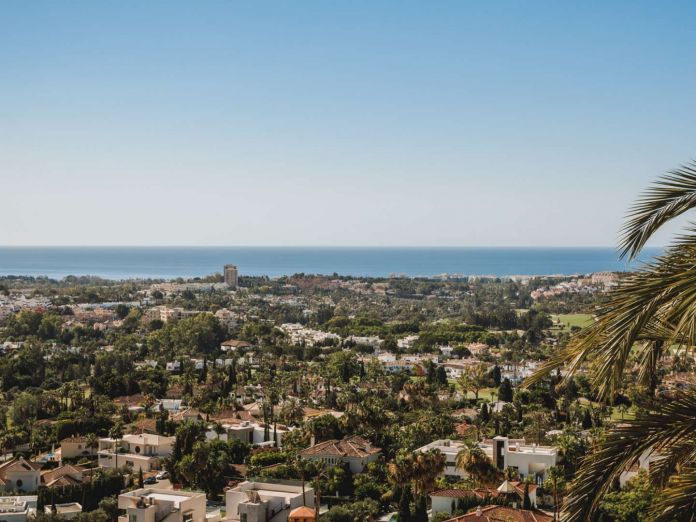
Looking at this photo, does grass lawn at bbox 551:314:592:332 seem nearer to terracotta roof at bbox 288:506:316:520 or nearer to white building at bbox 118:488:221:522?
terracotta roof at bbox 288:506:316:520

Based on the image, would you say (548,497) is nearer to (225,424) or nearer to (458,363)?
(225,424)

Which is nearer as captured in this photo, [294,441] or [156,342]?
[294,441]

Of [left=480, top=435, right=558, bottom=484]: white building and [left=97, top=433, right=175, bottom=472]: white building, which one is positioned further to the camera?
→ [left=97, top=433, right=175, bottom=472]: white building

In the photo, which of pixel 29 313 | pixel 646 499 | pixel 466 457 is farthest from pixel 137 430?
pixel 29 313

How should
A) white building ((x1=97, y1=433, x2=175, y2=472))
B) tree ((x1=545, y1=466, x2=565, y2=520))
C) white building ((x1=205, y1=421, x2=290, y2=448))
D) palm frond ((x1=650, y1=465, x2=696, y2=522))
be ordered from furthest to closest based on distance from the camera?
white building ((x1=205, y1=421, x2=290, y2=448))
white building ((x1=97, y1=433, x2=175, y2=472))
tree ((x1=545, y1=466, x2=565, y2=520))
palm frond ((x1=650, y1=465, x2=696, y2=522))

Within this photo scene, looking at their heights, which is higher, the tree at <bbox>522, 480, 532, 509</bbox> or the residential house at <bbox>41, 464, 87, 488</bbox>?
the tree at <bbox>522, 480, 532, 509</bbox>

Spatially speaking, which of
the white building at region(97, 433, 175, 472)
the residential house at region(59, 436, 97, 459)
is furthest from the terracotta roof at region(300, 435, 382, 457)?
the residential house at region(59, 436, 97, 459)
